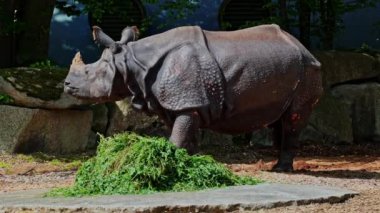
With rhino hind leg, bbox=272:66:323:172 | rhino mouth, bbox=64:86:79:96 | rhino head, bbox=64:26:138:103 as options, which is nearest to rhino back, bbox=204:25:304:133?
rhino hind leg, bbox=272:66:323:172

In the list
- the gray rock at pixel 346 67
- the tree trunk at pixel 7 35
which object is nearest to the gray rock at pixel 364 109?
the gray rock at pixel 346 67

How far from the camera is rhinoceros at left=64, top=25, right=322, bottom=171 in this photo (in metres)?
8.20

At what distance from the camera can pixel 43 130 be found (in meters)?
12.7

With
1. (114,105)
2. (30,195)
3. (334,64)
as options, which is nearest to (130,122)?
(114,105)

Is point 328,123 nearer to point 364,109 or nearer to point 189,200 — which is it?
point 364,109

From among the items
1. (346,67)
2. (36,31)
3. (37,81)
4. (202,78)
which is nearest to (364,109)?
(346,67)

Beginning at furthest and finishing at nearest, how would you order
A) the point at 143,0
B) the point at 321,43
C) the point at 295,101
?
1. the point at 321,43
2. the point at 143,0
3. the point at 295,101

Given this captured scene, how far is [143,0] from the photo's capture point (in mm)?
14883

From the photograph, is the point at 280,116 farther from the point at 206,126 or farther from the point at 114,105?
the point at 114,105

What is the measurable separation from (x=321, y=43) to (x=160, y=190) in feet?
35.7

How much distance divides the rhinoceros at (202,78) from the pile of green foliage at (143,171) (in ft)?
3.89

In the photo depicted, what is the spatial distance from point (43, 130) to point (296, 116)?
502cm

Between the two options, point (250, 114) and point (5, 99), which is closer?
point (250, 114)

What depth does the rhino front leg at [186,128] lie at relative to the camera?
8.05 metres
